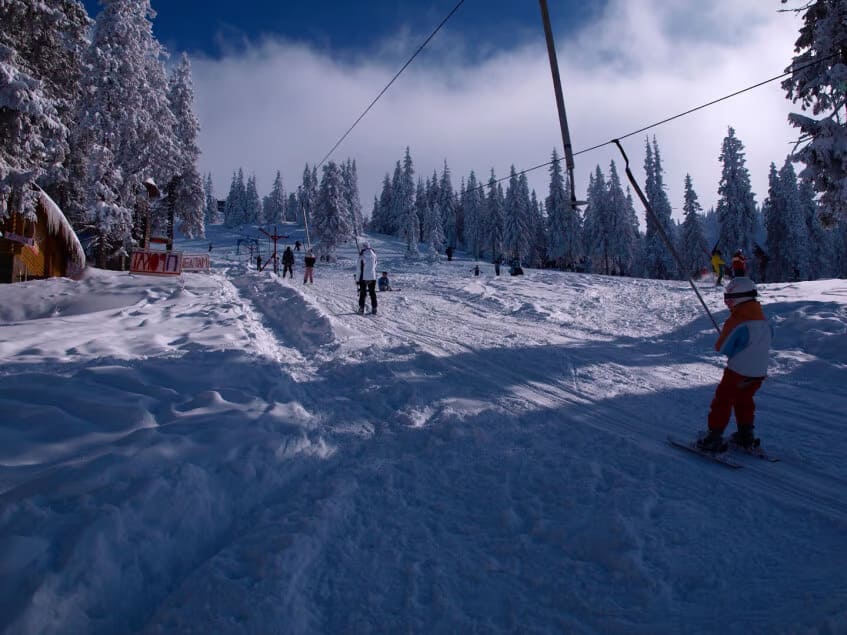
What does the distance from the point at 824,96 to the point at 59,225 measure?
27.4 m

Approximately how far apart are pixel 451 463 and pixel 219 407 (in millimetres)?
2533

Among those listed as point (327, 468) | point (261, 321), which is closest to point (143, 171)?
point (261, 321)

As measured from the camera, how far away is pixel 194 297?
13070 mm

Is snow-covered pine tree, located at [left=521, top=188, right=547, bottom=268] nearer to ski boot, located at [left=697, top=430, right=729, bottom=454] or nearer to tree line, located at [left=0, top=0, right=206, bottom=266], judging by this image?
tree line, located at [left=0, top=0, right=206, bottom=266]

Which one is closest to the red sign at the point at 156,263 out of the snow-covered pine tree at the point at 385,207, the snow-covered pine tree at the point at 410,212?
the snow-covered pine tree at the point at 410,212

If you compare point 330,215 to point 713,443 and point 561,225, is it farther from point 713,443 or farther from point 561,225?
point 713,443

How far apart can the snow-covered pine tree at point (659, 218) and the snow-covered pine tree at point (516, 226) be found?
55.3 feet

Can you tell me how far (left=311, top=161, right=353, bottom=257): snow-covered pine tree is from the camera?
55500 millimetres

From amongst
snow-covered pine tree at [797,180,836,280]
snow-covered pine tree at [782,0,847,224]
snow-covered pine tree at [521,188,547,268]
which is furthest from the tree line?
snow-covered pine tree at [797,180,836,280]

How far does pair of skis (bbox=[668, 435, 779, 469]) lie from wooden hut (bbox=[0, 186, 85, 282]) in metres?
20.7

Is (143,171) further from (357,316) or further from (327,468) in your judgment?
(327,468)

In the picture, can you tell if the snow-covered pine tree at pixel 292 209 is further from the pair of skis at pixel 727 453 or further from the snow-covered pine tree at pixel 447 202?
the pair of skis at pixel 727 453

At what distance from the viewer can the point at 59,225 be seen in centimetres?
1773

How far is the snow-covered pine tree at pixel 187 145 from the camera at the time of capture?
33.0 meters
